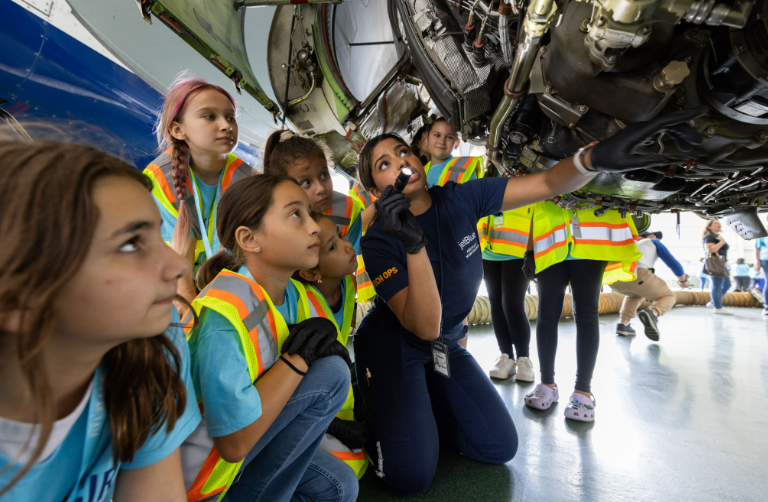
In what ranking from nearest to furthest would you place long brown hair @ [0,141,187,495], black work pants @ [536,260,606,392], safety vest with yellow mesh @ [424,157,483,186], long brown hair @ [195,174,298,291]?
long brown hair @ [0,141,187,495] → long brown hair @ [195,174,298,291] → black work pants @ [536,260,606,392] → safety vest with yellow mesh @ [424,157,483,186]

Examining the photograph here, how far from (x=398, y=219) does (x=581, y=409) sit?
1.17 m

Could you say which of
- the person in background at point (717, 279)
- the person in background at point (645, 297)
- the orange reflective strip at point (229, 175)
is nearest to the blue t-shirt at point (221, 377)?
the orange reflective strip at point (229, 175)

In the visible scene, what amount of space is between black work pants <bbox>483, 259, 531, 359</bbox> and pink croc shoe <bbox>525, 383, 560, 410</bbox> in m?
0.40

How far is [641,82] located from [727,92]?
153mm

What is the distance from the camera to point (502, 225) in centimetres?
218

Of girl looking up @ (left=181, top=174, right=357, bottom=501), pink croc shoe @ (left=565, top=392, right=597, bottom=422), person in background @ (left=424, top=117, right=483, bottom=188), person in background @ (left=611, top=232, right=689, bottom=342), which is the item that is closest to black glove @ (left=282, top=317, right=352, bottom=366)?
girl looking up @ (left=181, top=174, right=357, bottom=501)

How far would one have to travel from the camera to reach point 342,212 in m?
1.62

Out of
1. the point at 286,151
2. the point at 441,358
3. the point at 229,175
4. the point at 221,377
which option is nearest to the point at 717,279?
the point at 441,358

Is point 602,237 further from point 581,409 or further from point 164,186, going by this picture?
point 164,186

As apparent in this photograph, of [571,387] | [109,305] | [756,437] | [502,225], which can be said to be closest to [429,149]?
[502,225]

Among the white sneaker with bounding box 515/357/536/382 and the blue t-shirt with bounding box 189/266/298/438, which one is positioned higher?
the blue t-shirt with bounding box 189/266/298/438

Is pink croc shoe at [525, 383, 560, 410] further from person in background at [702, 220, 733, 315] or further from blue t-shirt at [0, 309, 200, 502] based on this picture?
person in background at [702, 220, 733, 315]

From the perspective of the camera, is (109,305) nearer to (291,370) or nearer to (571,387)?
(291,370)

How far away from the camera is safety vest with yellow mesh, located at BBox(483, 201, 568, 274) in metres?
1.87
